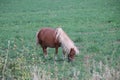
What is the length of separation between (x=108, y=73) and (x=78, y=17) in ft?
59.1

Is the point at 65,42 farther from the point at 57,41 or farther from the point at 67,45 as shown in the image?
the point at 57,41

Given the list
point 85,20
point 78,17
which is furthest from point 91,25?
point 78,17

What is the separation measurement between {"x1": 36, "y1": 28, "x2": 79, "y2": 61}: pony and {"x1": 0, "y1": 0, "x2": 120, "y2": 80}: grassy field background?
281 millimetres

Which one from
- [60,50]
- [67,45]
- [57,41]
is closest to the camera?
[67,45]

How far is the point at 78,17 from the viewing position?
83.1ft

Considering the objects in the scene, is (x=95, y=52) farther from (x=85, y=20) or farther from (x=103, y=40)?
(x=85, y=20)

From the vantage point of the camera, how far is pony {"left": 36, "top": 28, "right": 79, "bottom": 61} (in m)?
12.6

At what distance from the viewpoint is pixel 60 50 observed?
48.1 ft

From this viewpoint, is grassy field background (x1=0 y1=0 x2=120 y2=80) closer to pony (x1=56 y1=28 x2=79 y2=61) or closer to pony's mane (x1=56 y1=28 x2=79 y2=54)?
pony (x1=56 y1=28 x2=79 y2=61)

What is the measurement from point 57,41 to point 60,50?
146cm

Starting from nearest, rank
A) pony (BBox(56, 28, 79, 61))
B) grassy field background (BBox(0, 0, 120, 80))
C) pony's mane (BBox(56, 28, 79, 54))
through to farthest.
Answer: grassy field background (BBox(0, 0, 120, 80))
pony (BBox(56, 28, 79, 61))
pony's mane (BBox(56, 28, 79, 54))

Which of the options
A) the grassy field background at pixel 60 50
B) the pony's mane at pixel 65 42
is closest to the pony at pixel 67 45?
the pony's mane at pixel 65 42

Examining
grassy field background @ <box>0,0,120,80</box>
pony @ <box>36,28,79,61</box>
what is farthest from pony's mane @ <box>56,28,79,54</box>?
grassy field background @ <box>0,0,120,80</box>

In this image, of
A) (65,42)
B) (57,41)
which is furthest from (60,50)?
(65,42)
